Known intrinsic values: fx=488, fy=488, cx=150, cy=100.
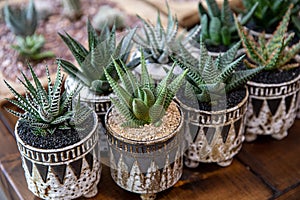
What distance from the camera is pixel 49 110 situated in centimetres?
90

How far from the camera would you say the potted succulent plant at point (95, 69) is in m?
1.01

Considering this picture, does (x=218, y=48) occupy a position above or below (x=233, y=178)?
above

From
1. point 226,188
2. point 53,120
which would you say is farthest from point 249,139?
point 53,120

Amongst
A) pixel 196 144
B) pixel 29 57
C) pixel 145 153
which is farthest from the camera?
pixel 29 57

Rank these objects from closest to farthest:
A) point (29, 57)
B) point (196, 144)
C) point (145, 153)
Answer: point (145, 153)
point (196, 144)
point (29, 57)

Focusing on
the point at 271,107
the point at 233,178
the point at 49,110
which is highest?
the point at 49,110

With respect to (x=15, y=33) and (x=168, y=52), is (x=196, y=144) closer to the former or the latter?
(x=168, y=52)

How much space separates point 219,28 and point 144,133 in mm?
403

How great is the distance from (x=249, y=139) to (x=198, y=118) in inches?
8.9

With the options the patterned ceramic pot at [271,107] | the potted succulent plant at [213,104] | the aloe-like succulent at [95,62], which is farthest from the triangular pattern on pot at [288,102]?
the aloe-like succulent at [95,62]

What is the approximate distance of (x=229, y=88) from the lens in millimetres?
1009

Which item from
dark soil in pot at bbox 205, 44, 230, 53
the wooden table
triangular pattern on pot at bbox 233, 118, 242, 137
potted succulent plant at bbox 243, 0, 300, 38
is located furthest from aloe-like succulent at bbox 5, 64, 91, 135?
potted succulent plant at bbox 243, 0, 300, 38

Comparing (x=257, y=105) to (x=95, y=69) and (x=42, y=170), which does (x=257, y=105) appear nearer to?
(x=95, y=69)

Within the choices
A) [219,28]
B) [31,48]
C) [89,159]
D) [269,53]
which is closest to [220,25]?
[219,28]
